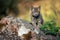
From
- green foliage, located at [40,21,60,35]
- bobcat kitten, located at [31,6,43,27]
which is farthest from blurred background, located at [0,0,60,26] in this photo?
green foliage, located at [40,21,60,35]

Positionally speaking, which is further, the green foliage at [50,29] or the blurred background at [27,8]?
the blurred background at [27,8]

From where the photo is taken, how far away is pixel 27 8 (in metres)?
17.6

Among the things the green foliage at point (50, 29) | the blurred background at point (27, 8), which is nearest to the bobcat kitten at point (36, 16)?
the green foliage at point (50, 29)

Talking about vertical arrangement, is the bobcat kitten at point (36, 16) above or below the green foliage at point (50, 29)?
above

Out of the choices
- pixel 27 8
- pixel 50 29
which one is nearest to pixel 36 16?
pixel 50 29

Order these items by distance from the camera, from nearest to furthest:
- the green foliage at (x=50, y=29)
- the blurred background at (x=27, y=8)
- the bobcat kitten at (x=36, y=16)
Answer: the green foliage at (x=50, y=29), the bobcat kitten at (x=36, y=16), the blurred background at (x=27, y=8)

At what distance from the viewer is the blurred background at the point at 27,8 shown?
647 inches

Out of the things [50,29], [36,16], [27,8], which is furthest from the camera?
[27,8]

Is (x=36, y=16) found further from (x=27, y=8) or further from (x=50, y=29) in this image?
(x=27, y=8)

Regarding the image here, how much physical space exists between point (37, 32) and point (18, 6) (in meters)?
12.2

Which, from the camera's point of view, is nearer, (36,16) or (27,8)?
(36,16)

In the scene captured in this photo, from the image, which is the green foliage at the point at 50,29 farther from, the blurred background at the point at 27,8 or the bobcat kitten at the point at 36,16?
the blurred background at the point at 27,8

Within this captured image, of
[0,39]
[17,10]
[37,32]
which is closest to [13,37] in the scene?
[0,39]

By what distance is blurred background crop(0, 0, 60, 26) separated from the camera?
1642 centimetres
